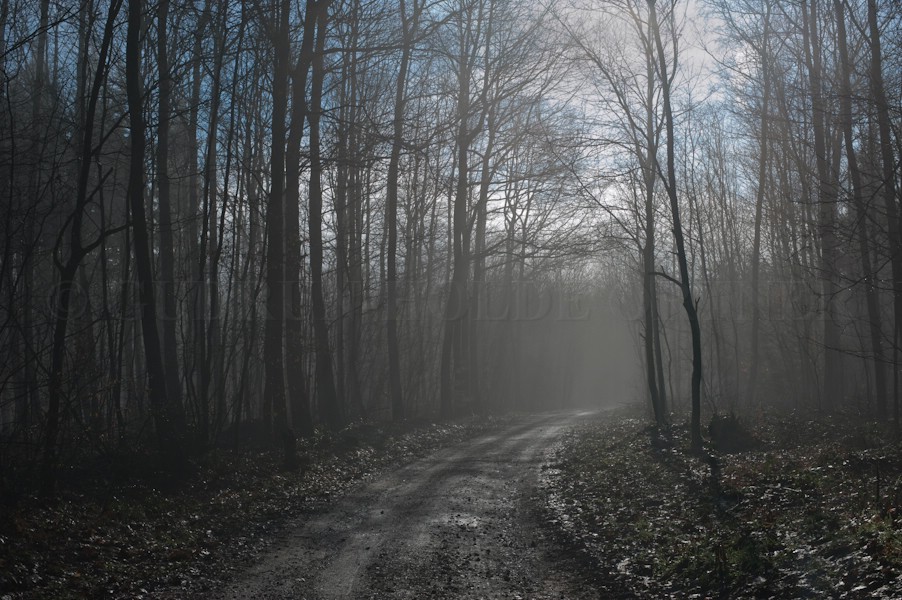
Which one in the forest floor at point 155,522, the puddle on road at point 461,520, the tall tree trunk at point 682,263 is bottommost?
the puddle on road at point 461,520

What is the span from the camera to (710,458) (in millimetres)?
13391

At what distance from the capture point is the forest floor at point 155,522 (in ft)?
23.6

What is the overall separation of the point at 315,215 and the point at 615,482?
1059 centimetres

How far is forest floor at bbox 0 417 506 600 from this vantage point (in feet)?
23.6

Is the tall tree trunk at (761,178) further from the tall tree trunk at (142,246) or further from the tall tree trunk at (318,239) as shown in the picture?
the tall tree trunk at (142,246)

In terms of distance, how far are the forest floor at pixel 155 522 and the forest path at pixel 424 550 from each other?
0.54 metres

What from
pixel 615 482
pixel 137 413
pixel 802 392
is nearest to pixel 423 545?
pixel 615 482

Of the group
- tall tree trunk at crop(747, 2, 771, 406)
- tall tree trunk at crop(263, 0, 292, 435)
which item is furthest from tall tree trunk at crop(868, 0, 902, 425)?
tall tree trunk at crop(263, 0, 292, 435)

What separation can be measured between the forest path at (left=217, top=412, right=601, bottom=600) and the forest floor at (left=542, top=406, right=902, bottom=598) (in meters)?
0.60

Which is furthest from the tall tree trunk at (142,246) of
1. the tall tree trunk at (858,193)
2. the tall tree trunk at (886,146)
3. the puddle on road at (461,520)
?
the tall tree trunk at (858,193)

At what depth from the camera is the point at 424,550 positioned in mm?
8484

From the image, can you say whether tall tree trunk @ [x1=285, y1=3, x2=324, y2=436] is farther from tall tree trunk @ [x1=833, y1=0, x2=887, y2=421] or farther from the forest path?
tall tree trunk @ [x1=833, y1=0, x2=887, y2=421]

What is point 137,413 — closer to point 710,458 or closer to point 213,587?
point 213,587

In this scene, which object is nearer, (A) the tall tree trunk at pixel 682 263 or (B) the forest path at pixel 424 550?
(B) the forest path at pixel 424 550
